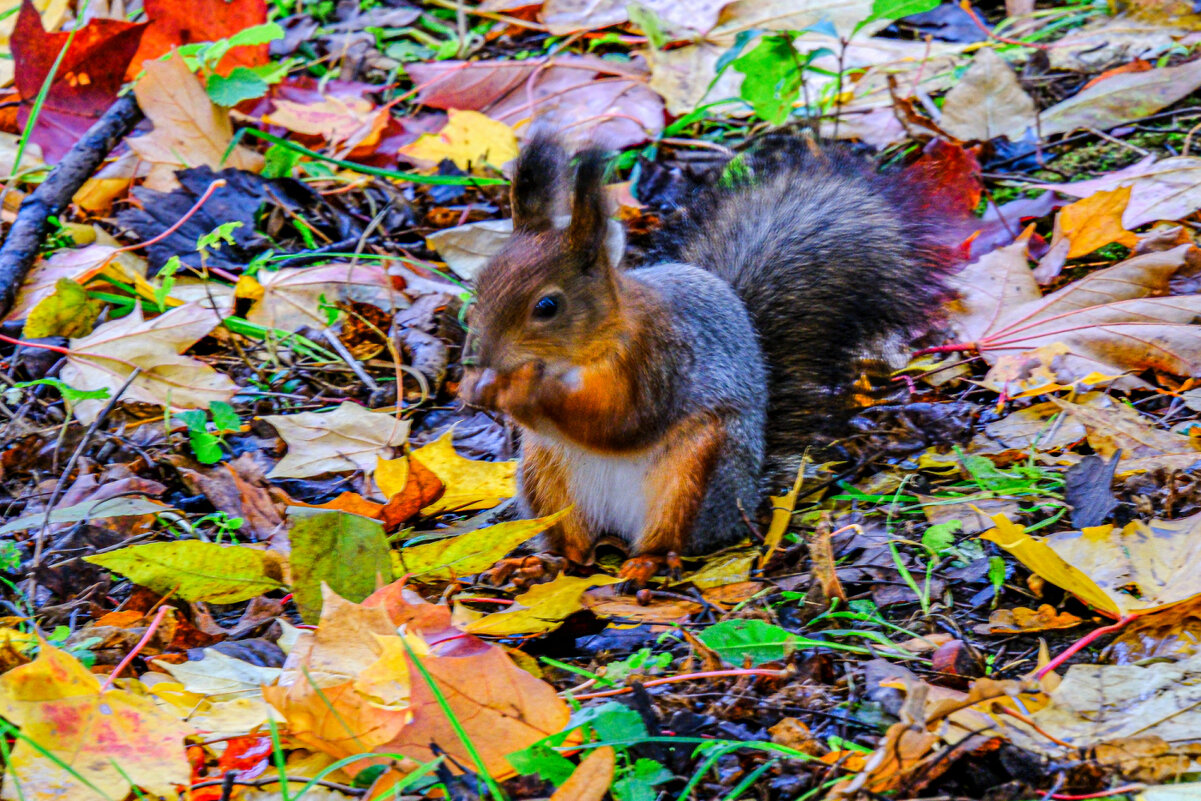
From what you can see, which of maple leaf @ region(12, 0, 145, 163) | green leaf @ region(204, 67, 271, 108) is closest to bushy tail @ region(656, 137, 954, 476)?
green leaf @ region(204, 67, 271, 108)

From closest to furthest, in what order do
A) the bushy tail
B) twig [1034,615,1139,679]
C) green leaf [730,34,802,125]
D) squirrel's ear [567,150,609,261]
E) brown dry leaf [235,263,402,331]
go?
1. twig [1034,615,1139,679]
2. squirrel's ear [567,150,609,261]
3. the bushy tail
4. brown dry leaf [235,263,402,331]
5. green leaf [730,34,802,125]

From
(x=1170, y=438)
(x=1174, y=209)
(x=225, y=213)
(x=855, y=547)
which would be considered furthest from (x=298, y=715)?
(x=1174, y=209)

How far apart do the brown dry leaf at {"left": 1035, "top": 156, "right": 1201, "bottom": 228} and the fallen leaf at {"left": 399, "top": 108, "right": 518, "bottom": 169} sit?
1.53m

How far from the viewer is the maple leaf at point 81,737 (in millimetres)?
1271

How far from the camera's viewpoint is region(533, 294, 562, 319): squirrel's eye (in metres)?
1.90

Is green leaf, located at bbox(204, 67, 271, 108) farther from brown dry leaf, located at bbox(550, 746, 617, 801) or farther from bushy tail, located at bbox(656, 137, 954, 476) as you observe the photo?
brown dry leaf, located at bbox(550, 746, 617, 801)

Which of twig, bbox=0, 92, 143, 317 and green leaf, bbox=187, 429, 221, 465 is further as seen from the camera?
twig, bbox=0, 92, 143, 317

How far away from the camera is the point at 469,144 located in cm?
329

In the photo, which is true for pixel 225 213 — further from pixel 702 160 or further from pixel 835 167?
pixel 835 167

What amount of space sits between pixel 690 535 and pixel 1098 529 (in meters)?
0.71

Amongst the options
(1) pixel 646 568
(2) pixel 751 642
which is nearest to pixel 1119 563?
(2) pixel 751 642

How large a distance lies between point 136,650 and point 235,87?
1924 mm

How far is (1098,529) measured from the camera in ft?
5.12

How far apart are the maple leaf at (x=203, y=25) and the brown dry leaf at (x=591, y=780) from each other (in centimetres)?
264
